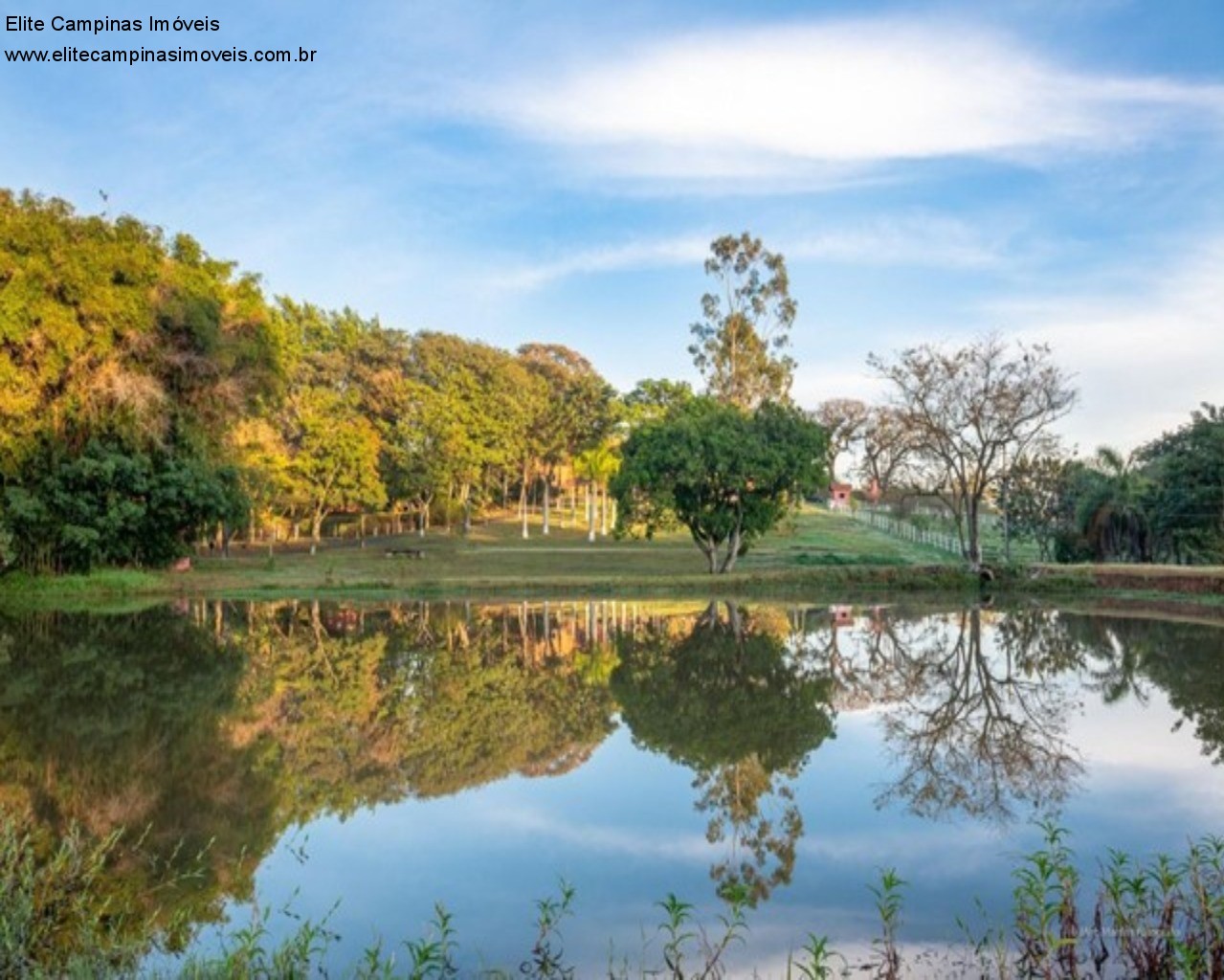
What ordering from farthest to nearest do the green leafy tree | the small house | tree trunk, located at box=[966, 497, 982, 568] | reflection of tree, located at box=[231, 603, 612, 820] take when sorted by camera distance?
the small house, the green leafy tree, tree trunk, located at box=[966, 497, 982, 568], reflection of tree, located at box=[231, 603, 612, 820]

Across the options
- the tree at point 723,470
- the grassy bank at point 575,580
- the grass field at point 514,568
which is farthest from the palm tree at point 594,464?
the tree at point 723,470

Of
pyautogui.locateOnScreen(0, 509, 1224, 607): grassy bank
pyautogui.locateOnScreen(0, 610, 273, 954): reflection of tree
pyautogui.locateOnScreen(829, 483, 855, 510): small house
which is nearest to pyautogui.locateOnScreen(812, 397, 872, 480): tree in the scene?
pyautogui.locateOnScreen(829, 483, 855, 510): small house

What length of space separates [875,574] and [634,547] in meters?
21.6

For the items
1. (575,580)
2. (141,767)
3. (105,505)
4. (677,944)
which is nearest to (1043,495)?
(575,580)

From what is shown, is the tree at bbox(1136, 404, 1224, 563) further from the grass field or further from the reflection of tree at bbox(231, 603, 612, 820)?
the reflection of tree at bbox(231, 603, 612, 820)

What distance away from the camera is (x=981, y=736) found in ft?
41.1

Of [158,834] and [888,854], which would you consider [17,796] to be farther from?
[888,854]

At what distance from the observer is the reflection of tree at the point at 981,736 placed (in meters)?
9.84

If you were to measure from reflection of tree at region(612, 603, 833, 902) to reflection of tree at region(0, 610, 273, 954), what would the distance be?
3.74 metres

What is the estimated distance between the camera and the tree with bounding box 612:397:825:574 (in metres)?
35.4

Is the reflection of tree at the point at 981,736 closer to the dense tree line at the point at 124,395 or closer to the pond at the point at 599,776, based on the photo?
the pond at the point at 599,776

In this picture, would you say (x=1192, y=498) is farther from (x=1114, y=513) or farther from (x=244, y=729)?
(x=244, y=729)

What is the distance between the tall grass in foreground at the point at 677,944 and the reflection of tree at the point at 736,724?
24.3 inches

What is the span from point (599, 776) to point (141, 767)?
4601 millimetres
